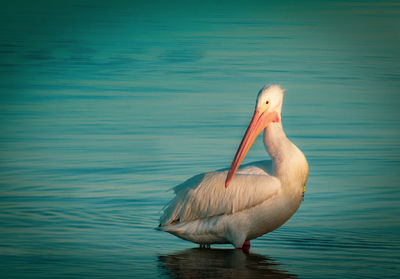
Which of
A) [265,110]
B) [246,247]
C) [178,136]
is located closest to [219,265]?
[246,247]

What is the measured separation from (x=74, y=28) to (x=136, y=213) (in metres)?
16.4

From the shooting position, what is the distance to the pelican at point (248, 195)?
6.46m

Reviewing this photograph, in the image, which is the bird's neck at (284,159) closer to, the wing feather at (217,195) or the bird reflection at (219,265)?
Answer: the wing feather at (217,195)

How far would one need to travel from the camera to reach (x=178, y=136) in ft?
35.5

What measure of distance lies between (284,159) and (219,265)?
959mm

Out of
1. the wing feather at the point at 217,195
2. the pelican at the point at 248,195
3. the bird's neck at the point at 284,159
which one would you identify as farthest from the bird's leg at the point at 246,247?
the bird's neck at the point at 284,159

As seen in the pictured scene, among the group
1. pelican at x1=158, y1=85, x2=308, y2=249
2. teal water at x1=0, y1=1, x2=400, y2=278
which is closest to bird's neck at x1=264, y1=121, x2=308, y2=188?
pelican at x1=158, y1=85, x2=308, y2=249

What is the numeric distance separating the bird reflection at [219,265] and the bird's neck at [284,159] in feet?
2.17

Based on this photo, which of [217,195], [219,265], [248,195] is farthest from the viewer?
[217,195]

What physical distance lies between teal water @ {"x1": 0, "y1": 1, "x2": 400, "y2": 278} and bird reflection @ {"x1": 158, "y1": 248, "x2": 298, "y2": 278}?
0.02m

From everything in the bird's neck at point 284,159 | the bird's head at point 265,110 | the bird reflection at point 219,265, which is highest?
the bird's head at point 265,110

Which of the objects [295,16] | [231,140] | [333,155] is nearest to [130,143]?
[231,140]

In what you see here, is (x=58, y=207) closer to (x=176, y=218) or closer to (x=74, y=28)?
(x=176, y=218)

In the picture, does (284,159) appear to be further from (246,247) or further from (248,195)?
(246,247)
